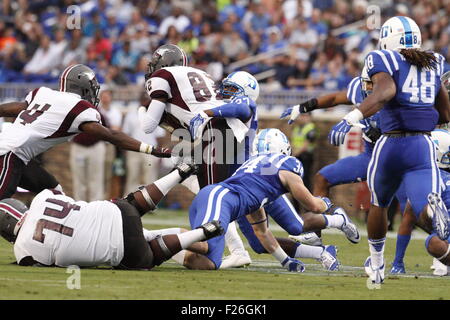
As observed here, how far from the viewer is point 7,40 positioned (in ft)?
67.7

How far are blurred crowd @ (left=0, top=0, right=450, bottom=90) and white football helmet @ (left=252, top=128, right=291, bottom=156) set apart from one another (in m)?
8.09

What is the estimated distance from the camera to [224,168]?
9.44 m

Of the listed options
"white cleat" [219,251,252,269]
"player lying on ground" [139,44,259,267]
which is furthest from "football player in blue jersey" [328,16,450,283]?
"player lying on ground" [139,44,259,267]

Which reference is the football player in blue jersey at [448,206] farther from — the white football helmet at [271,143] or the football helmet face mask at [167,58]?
the football helmet face mask at [167,58]

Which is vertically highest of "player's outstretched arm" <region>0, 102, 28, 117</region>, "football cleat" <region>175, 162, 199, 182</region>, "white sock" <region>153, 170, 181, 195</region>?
"player's outstretched arm" <region>0, 102, 28, 117</region>

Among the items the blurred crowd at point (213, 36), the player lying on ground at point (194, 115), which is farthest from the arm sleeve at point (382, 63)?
the blurred crowd at point (213, 36)

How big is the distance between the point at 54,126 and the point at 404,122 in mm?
2982

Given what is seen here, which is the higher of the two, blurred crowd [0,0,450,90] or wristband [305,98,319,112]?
blurred crowd [0,0,450,90]

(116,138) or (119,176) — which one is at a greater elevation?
(116,138)

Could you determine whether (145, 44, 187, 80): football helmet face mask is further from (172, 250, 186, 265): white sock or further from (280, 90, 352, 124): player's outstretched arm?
(172, 250, 186, 265): white sock

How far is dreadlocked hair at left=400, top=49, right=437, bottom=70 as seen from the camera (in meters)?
7.54
